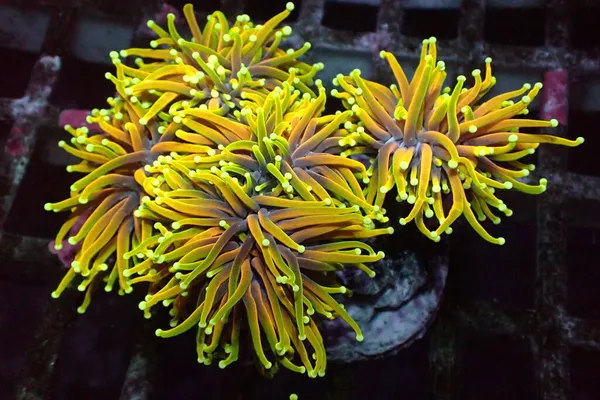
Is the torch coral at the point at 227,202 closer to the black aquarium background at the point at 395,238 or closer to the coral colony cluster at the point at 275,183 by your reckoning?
the coral colony cluster at the point at 275,183

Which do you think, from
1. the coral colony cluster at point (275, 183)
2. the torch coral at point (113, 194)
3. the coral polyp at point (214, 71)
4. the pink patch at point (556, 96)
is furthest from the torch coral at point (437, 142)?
the pink patch at point (556, 96)

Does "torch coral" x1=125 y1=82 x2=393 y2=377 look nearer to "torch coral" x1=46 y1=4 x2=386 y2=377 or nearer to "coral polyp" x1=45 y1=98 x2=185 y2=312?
"torch coral" x1=46 y1=4 x2=386 y2=377

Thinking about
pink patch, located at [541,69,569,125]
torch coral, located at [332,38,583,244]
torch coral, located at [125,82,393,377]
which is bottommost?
torch coral, located at [125,82,393,377]

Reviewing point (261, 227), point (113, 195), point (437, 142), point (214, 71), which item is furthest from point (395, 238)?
point (113, 195)

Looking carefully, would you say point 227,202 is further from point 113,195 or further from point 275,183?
point 113,195

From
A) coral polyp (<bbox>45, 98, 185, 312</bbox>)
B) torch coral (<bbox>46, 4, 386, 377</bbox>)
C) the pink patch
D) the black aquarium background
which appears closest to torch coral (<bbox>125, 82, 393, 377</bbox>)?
torch coral (<bbox>46, 4, 386, 377</bbox>)

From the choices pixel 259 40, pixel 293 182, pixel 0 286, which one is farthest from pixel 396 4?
pixel 0 286

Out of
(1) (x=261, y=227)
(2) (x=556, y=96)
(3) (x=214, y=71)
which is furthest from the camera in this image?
(2) (x=556, y=96)
